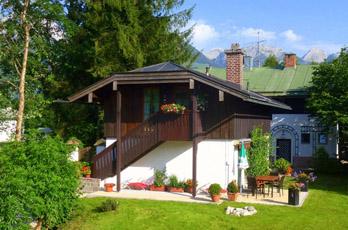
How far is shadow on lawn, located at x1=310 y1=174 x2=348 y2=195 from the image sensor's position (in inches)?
874

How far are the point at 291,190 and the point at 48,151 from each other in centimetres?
898

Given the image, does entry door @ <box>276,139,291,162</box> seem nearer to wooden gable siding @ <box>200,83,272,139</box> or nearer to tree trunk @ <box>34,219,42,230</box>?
wooden gable siding @ <box>200,83,272,139</box>

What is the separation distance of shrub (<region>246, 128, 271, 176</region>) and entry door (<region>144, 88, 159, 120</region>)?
4.89 meters

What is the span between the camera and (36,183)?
1399 cm

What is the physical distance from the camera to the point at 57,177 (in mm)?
14531

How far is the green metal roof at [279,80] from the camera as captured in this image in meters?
Answer: 34.0

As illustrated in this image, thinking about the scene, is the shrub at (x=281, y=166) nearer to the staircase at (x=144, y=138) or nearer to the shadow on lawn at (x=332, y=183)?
the shadow on lawn at (x=332, y=183)

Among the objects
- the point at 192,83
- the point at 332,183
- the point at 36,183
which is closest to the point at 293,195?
the point at 192,83

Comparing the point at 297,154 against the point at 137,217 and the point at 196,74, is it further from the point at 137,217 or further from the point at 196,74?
the point at 137,217

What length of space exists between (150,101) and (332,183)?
35.2 ft

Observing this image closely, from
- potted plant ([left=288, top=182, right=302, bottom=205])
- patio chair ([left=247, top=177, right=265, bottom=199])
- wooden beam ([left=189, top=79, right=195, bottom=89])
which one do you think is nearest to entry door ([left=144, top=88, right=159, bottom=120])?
wooden beam ([left=189, top=79, right=195, bottom=89])

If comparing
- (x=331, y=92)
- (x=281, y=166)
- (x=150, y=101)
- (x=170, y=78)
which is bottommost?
(x=281, y=166)

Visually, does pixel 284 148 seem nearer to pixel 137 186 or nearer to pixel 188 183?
pixel 188 183

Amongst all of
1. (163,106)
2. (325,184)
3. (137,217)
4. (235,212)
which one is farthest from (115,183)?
(325,184)
